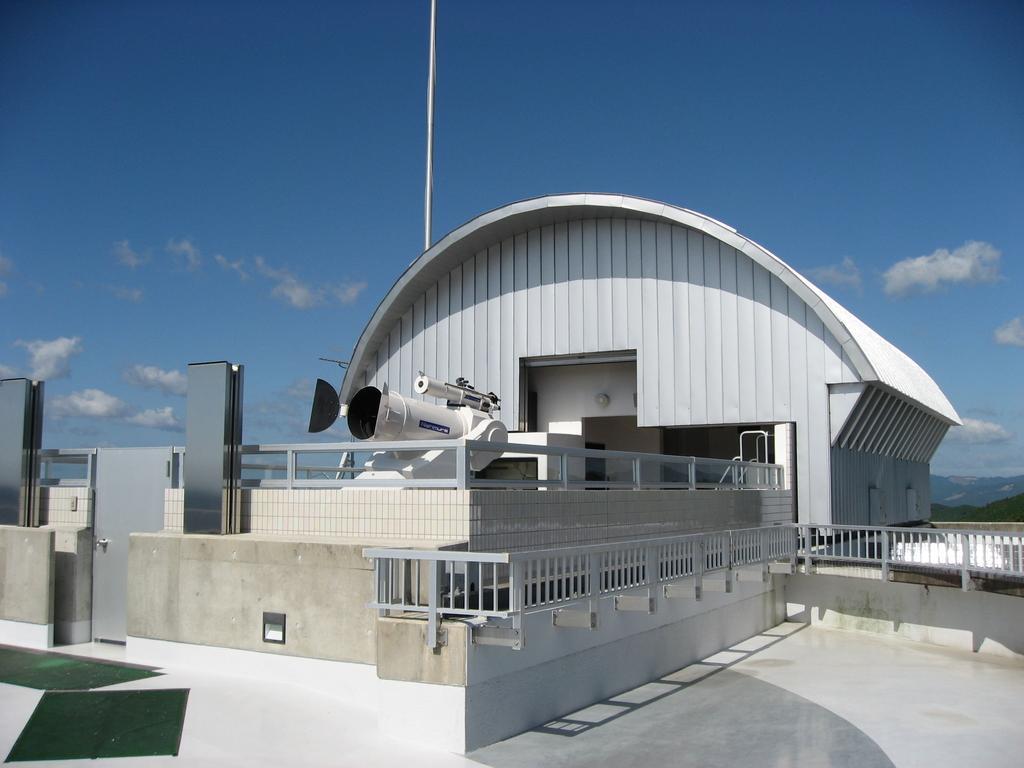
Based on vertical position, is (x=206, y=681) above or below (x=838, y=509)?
below

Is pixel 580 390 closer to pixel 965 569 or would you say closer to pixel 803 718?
pixel 965 569

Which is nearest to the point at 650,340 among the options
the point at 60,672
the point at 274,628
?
the point at 274,628

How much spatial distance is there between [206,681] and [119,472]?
13.1 ft

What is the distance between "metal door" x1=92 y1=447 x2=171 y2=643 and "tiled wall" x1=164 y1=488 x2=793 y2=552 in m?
0.60

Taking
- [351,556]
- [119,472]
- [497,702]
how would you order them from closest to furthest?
1. [497,702]
2. [351,556]
3. [119,472]

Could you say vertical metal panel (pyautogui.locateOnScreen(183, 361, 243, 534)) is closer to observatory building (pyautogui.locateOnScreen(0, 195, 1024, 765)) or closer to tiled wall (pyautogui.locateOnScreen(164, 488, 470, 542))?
observatory building (pyautogui.locateOnScreen(0, 195, 1024, 765))

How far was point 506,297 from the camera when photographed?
68.1 ft

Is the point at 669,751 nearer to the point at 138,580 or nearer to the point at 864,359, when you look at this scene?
the point at 138,580

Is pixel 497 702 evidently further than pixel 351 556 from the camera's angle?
No

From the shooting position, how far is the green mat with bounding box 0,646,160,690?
33.9 ft

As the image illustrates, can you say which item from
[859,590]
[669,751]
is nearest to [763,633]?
[859,590]

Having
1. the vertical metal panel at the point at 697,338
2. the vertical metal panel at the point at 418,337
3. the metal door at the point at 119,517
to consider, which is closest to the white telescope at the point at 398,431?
the metal door at the point at 119,517

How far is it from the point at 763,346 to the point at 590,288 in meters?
3.95

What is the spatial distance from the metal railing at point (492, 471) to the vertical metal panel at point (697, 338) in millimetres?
2907
